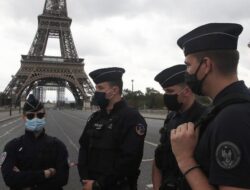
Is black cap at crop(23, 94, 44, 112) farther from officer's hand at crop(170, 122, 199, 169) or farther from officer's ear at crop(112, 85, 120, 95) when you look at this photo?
officer's hand at crop(170, 122, 199, 169)

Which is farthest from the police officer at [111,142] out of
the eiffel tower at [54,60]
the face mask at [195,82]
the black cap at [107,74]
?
the eiffel tower at [54,60]

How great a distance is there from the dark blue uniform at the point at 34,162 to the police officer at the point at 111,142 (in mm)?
234

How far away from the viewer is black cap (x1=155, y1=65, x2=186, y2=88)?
14.1ft

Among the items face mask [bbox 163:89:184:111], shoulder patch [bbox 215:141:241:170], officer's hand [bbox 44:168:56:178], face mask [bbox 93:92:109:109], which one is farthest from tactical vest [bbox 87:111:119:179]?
shoulder patch [bbox 215:141:241:170]

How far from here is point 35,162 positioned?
3.95 meters

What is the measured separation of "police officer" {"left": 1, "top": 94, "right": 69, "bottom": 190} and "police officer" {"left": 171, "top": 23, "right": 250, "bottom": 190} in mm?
1861

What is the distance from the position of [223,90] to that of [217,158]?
41 cm

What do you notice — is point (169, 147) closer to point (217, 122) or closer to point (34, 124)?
point (34, 124)

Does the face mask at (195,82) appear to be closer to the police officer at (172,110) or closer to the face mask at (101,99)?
the police officer at (172,110)

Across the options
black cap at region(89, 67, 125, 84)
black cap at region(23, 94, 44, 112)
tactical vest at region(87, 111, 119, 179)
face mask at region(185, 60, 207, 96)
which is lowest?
tactical vest at region(87, 111, 119, 179)

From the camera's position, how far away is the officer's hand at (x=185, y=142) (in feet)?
7.54

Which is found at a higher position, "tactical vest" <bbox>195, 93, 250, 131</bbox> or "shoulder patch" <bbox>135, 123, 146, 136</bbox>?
"tactical vest" <bbox>195, 93, 250, 131</bbox>

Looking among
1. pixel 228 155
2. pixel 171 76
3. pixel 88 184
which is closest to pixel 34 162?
pixel 88 184

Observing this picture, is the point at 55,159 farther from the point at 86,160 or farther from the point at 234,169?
the point at 234,169
